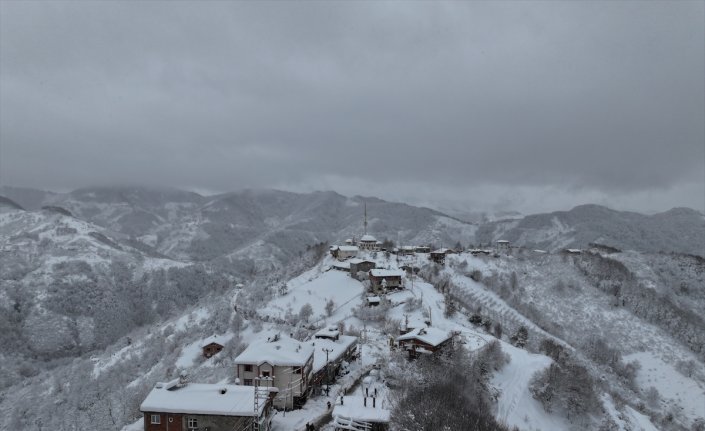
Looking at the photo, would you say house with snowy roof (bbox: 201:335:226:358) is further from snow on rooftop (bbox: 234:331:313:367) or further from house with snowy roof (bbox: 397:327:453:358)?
snow on rooftop (bbox: 234:331:313:367)

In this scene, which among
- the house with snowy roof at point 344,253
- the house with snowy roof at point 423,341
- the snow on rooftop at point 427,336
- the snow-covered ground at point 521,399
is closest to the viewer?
the snow-covered ground at point 521,399

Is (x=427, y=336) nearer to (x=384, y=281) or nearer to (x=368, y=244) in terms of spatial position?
(x=384, y=281)

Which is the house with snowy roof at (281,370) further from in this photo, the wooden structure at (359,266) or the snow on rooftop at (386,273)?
the wooden structure at (359,266)

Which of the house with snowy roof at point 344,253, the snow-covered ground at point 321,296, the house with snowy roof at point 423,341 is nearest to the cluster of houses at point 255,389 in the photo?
the house with snowy roof at point 423,341

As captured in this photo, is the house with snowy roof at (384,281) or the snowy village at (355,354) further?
the house with snowy roof at (384,281)

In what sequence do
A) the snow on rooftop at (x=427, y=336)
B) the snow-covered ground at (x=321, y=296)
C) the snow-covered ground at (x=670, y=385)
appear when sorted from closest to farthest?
1. the snow on rooftop at (x=427, y=336)
2. the snow-covered ground at (x=670, y=385)
3. the snow-covered ground at (x=321, y=296)

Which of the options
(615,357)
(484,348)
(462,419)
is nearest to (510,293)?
(615,357)

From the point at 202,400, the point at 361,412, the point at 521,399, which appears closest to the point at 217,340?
the point at 202,400
